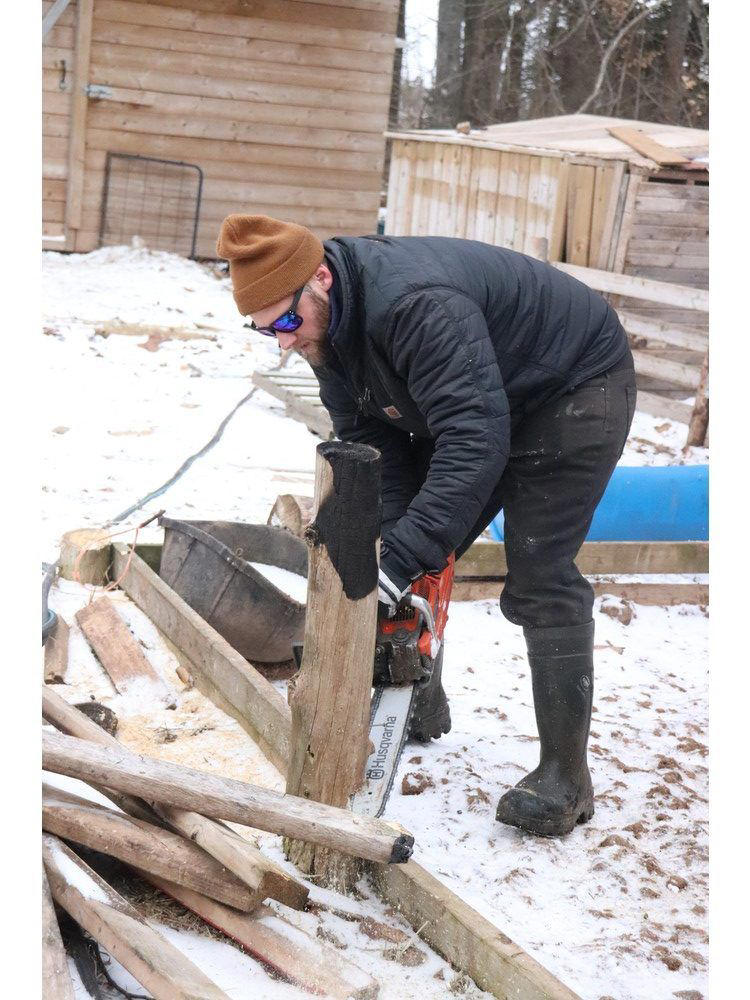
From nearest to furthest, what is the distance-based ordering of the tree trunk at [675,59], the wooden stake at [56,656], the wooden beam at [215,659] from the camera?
1. the wooden beam at [215,659]
2. the wooden stake at [56,656]
3. the tree trunk at [675,59]

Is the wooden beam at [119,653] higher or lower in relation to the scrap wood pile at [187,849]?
lower

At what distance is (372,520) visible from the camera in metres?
2.79

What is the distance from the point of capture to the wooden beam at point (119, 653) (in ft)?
14.2

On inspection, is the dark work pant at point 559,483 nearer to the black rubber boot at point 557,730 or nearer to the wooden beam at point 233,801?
the black rubber boot at point 557,730

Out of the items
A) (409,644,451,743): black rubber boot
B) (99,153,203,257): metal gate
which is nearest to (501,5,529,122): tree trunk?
(99,153,203,257): metal gate

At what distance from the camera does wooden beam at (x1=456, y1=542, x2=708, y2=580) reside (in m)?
5.49

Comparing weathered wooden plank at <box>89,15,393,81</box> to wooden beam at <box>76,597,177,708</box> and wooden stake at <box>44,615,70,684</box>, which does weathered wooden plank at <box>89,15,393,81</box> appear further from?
wooden stake at <box>44,615,70,684</box>

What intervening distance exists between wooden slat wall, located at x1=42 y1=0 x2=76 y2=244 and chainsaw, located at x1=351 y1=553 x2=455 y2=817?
37.2 feet

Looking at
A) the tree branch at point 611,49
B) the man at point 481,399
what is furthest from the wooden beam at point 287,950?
the tree branch at point 611,49

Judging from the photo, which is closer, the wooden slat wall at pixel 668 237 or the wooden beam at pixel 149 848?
the wooden beam at pixel 149 848

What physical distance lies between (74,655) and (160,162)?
1035 centimetres

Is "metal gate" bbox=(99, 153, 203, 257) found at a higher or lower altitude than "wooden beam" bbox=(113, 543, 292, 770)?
higher

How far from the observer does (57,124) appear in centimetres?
1328

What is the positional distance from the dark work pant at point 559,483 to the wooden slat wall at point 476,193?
284 inches
